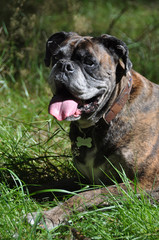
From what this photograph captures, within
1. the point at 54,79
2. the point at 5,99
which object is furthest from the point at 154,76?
the point at 54,79

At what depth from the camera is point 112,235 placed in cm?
267

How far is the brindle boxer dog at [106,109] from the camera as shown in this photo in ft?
10.6

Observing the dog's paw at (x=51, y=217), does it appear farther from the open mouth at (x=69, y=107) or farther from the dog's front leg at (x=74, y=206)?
the open mouth at (x=69, y=107)

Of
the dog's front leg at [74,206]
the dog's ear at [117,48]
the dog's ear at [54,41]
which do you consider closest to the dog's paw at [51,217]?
the dog's front leg at [74,206]

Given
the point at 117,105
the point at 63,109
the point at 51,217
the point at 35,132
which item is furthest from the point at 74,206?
the point at 35,132

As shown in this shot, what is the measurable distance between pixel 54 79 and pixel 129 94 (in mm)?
607

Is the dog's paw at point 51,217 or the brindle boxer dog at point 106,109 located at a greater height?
the brindle boxer dog at point 106,109

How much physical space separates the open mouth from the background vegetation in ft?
1.52

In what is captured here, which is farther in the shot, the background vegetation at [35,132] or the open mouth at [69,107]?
the open mouth at [69,107]

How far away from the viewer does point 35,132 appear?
4309 mm

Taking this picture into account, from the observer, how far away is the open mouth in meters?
3.21

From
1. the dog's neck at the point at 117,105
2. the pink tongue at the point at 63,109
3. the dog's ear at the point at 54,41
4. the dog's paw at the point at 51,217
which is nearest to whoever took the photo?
the dog's paw at the point at 51,217

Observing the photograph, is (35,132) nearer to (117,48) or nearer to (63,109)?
(63,109)

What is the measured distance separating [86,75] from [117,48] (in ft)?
1.06
